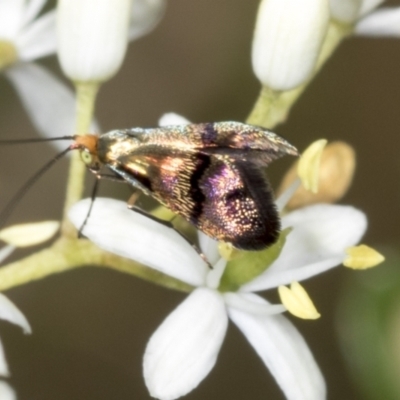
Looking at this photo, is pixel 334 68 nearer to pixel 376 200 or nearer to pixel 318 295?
pixel 376 200

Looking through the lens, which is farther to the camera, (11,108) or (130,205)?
(11,108)

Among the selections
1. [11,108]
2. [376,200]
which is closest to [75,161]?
[11,108]

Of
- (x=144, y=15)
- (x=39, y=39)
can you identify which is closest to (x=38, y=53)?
(x=39, y=39)

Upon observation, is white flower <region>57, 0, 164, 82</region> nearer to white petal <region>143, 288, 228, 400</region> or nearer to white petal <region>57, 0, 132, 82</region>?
white petal <region>57, 0, 132, 82</region>

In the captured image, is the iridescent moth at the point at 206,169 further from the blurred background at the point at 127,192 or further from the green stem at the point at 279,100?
the blurred background at the point at 127,192

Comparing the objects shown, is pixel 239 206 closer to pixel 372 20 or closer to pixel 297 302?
pixel 297 302

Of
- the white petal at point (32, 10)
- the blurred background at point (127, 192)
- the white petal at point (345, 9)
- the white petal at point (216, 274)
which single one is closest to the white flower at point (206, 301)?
the white petal at point (216, 274)
